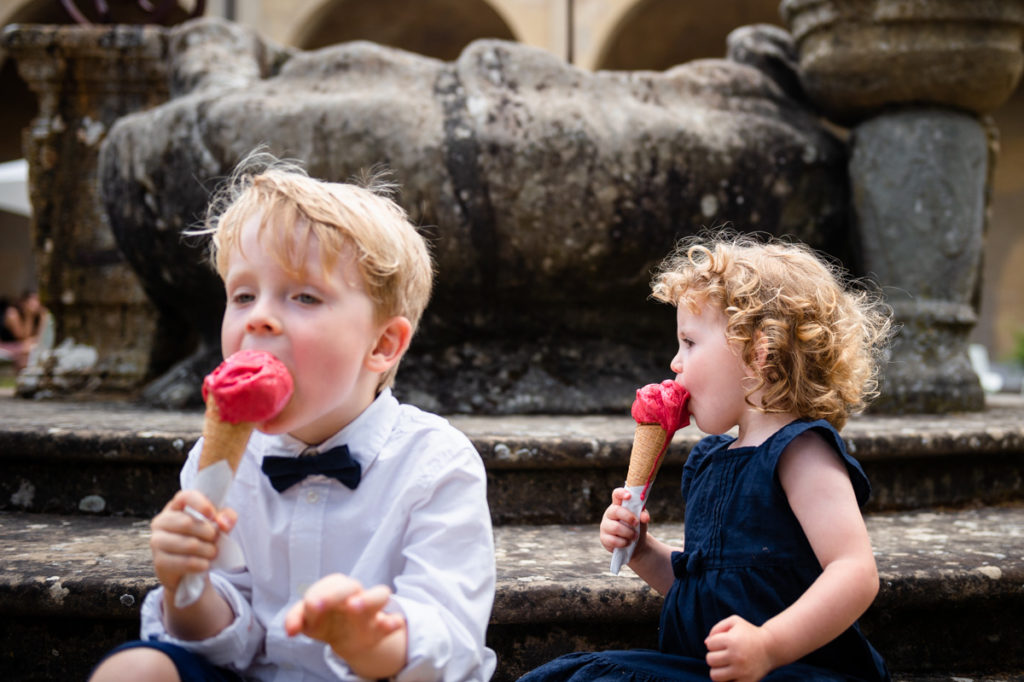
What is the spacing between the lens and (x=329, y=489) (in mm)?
1028

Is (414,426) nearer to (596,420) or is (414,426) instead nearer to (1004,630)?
(1004,630)

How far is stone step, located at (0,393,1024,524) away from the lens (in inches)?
73.0

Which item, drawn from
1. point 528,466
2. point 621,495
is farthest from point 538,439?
point 621,495

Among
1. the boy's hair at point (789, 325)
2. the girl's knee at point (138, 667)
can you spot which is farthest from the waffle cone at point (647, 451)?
the girl's knee at point (138, 667)

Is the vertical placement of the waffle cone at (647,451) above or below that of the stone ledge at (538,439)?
above

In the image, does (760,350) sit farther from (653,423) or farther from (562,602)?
(562,602)

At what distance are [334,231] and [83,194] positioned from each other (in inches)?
125

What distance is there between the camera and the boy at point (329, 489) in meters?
0.94

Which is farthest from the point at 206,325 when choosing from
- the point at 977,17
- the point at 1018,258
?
the point at 1018,258

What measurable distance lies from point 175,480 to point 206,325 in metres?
1.25

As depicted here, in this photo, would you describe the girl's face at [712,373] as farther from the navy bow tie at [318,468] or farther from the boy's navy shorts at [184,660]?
the boy's navy shorts at [184,660]

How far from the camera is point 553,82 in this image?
273 centimetres

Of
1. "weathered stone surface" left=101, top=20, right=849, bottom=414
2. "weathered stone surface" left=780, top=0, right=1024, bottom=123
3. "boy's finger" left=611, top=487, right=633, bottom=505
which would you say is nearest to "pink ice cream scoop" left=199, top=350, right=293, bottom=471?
"boy's finger" left=611, top=487, right=633, bottom=505

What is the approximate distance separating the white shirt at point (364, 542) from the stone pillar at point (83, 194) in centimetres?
284
